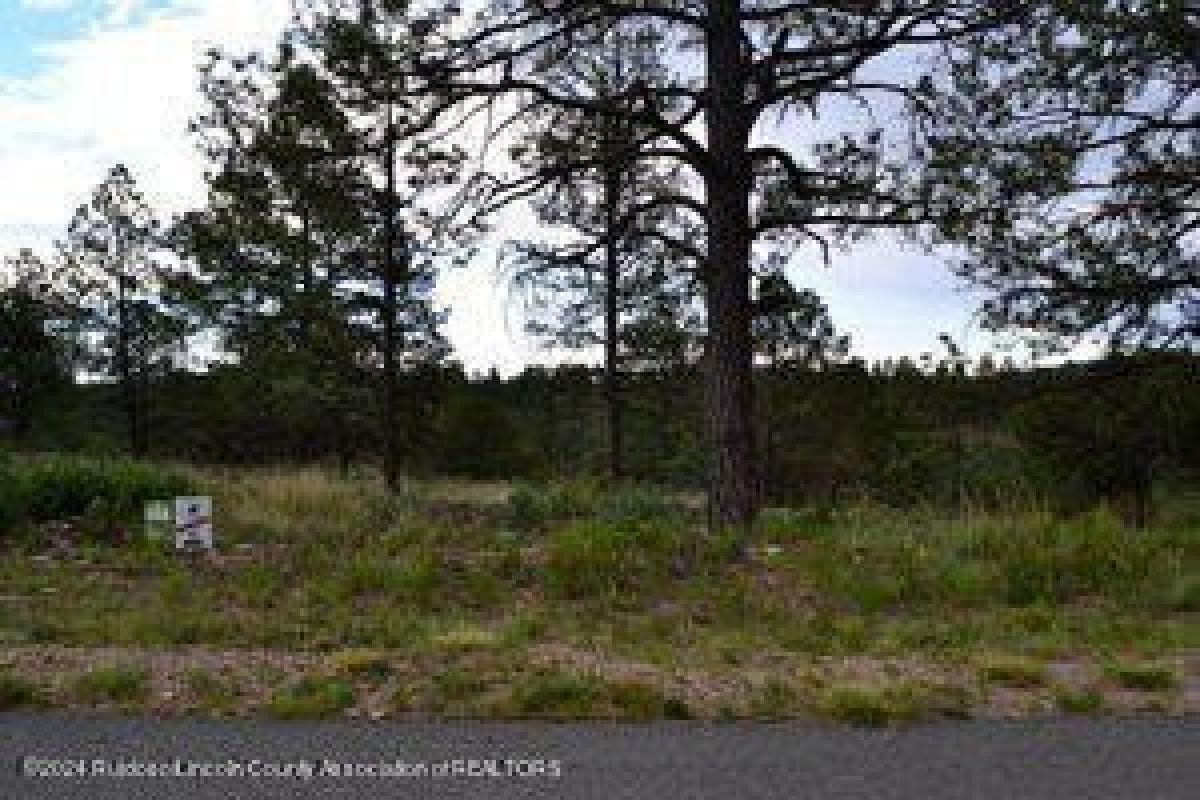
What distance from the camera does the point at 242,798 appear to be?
5.65 m

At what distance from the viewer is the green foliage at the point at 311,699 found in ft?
24.0

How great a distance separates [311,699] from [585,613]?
13.8 ft

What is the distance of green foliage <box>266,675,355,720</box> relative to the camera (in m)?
7.33

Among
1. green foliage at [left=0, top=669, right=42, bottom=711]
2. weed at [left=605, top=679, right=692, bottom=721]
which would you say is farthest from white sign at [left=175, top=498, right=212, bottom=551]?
weed at [left=605, top=679, right=692, bottom=721]

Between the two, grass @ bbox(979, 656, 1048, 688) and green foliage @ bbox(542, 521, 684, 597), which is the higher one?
green foliage @ bbox(542, 521, 684, 597)

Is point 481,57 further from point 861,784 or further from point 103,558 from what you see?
point 861,784

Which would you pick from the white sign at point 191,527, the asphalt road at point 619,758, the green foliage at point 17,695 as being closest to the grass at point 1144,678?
the asphalt road at point 619,758

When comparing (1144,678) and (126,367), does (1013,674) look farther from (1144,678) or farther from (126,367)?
(126,367)

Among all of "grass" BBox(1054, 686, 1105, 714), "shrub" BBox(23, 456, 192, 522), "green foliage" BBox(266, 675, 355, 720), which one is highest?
"shrub" BBox(23, 456, 192, 522)

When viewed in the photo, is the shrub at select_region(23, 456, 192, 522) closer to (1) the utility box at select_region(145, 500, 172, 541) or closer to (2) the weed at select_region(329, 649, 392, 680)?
(1) the utility box at select_region(145, 500, 172, 541)

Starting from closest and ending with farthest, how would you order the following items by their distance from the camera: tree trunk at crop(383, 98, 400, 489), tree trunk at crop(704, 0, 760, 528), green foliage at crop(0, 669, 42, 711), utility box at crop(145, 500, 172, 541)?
1. green foliage at crop(0, 669, 42, 711)
2. utility box at crop(145, 500, 172, 541)
3. tree trunk at crop(704, 0, 760, 528)
4. tree trunk at crop(383, 98, 400, 489)

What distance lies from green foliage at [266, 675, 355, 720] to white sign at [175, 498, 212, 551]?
673 centimetres

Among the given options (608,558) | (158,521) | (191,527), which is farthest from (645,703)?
(158,521)

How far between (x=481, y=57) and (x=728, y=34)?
2.48 metres
